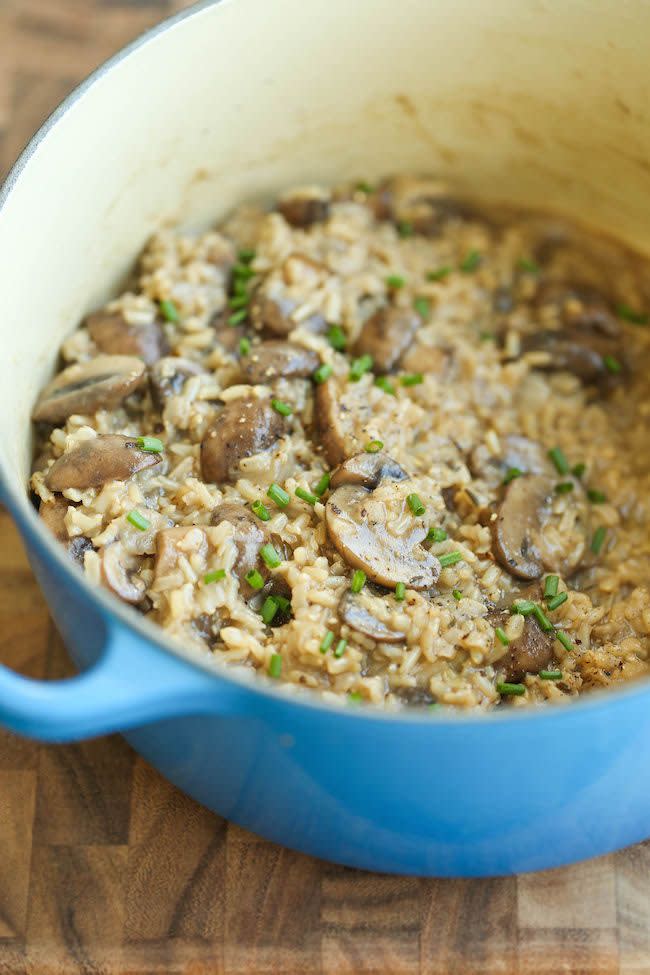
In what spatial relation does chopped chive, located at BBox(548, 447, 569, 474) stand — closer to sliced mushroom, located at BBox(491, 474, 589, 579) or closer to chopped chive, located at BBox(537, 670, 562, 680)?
sliced mushroom, located at BBox(491, 474, 589, 579)

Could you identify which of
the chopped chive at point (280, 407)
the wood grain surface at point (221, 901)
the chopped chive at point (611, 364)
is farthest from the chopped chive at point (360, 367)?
the wood grain surface at point (221, 901)

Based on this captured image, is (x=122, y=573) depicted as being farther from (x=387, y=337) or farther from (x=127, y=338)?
(x=387, y=337)

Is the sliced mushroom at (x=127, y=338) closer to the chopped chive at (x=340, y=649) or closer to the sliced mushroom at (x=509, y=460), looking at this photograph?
the sliced mushroom at (x=509, y=460)

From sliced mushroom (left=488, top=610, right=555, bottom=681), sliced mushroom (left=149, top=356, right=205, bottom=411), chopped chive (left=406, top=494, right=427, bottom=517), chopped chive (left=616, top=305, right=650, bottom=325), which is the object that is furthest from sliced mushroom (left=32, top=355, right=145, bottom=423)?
chopped chive (left=616, top=305, right=650, bottom=325)

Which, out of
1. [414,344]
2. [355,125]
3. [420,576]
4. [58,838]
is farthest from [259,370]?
[58,838]

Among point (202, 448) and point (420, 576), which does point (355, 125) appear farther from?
point (420, 576)
